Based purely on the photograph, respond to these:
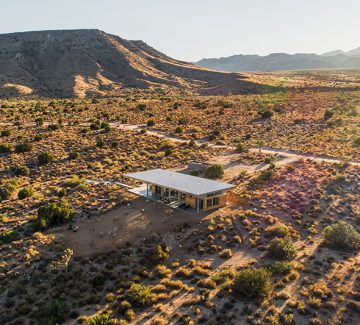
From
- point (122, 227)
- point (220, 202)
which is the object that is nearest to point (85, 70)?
point (220, 202)

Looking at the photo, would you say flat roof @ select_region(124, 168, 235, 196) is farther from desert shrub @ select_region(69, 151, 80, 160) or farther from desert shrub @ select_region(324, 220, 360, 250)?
desert shrub @ select_region(69, 151, 80, 160)

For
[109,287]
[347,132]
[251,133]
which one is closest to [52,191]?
[109,287]

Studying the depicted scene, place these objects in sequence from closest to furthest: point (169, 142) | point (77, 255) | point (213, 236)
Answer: point (77, 255), point (213, 236), point (169, 142)

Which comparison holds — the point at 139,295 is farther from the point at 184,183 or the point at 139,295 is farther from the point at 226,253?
the point at 184,183

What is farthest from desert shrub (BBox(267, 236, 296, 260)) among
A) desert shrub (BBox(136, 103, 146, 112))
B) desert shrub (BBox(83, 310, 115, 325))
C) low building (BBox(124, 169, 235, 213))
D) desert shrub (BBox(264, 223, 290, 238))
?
desert shrub (BBox(136, 103, 146, 112))

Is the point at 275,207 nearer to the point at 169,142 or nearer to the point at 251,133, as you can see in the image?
the point at 169,142

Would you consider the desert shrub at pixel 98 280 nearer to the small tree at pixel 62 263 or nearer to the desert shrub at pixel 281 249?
the small tree at pixel 62 263

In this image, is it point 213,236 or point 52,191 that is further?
point 52,191
